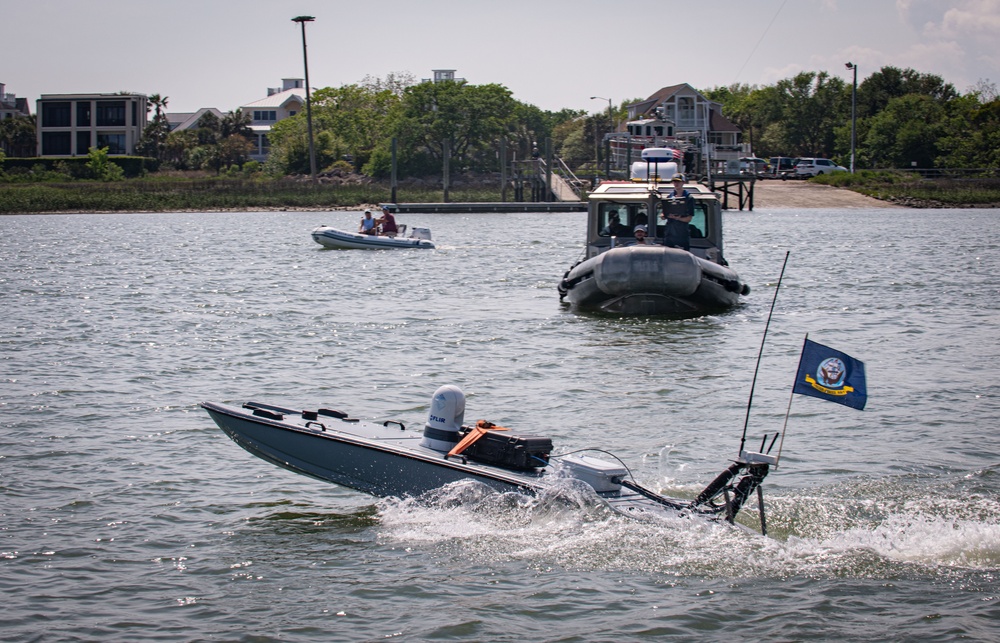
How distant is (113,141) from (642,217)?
109m

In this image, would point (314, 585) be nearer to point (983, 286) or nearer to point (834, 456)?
point (834, 456)

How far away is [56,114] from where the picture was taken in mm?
121625

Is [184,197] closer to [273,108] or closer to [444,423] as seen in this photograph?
[273,108]

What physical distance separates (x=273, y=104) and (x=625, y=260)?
131 metres

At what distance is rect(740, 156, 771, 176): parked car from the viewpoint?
3020 inches

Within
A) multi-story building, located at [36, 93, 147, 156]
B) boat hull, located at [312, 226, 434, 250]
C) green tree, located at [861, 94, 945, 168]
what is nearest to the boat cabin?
boat hull, located at [312, 226, 434, 250]

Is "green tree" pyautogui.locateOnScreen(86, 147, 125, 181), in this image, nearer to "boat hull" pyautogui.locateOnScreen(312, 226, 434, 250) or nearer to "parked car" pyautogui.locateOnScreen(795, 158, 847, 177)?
"parked car" pyautogui.locateOnScreen(795, 158, 847, 177)

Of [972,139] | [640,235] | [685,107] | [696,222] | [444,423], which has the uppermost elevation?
[685,107]

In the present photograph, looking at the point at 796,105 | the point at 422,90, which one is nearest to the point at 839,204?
the point at 796,105

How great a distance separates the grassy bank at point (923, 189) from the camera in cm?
7900

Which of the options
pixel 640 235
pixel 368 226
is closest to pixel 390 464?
pixel 640 235

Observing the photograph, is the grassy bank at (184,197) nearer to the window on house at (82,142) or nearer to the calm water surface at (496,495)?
the window on house at (82,142)

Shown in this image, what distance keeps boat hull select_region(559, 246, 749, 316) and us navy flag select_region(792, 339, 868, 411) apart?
1398 cm

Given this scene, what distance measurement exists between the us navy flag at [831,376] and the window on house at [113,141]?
122 m
